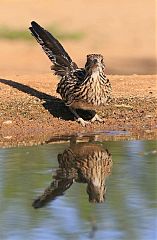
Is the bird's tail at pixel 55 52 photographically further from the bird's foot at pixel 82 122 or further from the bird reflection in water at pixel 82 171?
the bird reflection in water at pixel 82 171

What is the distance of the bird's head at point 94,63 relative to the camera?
36.2 feet

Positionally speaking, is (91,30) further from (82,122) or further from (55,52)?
(82,122)

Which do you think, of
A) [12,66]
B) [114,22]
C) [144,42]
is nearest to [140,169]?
[12,66]

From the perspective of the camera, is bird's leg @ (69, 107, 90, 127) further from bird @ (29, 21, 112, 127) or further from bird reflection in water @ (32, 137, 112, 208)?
bird reflection in water @ (32, 137, 112, 208)

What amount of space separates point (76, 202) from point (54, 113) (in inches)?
182

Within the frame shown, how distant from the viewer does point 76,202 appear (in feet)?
26.1

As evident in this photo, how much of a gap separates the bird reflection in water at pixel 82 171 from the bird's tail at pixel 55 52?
208 cm

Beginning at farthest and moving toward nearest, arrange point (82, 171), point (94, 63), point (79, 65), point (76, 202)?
point (79, 65) < point (94, 63) < point (82, 171) < point (76, 202)

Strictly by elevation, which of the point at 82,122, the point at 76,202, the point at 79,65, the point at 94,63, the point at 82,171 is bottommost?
the point at 76,202

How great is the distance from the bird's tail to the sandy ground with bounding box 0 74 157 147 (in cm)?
54

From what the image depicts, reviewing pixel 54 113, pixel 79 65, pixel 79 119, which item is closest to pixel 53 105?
pixel 54 113

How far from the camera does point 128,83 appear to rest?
14875 mm

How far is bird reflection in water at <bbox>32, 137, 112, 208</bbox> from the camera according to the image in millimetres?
8258

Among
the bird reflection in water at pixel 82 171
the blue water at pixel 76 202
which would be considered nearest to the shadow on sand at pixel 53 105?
the bird reflection in water at pixel 82 171
